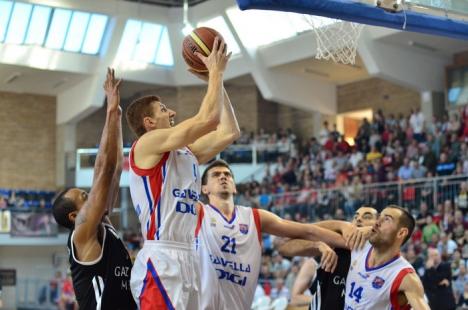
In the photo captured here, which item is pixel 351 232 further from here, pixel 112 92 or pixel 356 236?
pixel 112 92

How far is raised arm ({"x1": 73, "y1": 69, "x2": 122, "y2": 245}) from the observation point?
5441 millimetres

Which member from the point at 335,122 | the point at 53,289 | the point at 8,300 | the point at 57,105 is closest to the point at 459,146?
the point at 335,122

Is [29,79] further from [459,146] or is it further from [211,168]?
[211,168]

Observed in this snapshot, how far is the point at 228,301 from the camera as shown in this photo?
21.6 ft

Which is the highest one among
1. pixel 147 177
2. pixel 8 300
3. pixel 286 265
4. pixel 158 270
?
pixel 147 177

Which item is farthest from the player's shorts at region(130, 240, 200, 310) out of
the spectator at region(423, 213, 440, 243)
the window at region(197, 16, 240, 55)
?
the window at region(197, 16, 240, 55)

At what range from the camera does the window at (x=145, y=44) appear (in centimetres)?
2783

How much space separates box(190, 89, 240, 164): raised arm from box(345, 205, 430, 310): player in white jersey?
4.49 feet

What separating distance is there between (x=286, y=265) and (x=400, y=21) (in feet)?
42.4

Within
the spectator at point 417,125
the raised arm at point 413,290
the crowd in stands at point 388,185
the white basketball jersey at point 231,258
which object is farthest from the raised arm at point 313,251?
the spectator at point 417,125

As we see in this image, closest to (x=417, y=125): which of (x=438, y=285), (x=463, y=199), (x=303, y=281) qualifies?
(x=463, y=199)

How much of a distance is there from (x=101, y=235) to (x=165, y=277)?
0.77 meters

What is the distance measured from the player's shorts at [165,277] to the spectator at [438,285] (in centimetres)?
809

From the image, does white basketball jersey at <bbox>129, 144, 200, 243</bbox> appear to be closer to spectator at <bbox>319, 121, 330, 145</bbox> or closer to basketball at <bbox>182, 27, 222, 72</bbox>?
basketball at <bbox>182, 27, 222, 72</bbox>
